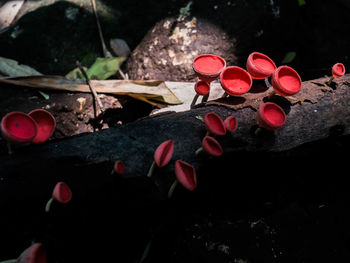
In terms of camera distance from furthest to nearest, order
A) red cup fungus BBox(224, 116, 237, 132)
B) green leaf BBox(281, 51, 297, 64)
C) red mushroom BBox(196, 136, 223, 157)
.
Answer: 1. green leaf BBox(281, 51, 297, 64)
2. red cup fungus BBox(224, 116, 237, 132)
3. red mushroom BBox(196, 136, 223, 157)

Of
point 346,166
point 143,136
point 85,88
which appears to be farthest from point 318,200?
point 85,88

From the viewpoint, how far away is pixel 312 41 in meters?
4.40

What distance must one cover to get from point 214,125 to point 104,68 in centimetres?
225

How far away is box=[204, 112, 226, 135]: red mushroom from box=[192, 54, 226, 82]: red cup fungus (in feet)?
1.61

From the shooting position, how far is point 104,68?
362cm

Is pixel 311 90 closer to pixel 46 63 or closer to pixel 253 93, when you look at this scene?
pixel 253 93

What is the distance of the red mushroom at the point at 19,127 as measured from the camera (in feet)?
5.55

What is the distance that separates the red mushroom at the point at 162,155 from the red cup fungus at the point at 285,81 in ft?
3.38

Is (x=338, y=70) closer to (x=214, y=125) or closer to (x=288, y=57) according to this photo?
(x=214, y=125)

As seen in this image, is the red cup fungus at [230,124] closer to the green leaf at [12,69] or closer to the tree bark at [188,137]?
the tree bark at [188,137]

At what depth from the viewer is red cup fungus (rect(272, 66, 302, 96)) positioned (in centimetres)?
214

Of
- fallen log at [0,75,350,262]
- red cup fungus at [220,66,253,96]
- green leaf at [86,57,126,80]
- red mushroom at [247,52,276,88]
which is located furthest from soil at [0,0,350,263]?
red mushroom at [247,52,276,88]

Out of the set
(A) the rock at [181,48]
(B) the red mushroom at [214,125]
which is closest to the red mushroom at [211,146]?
(B) the red mushroom at [214,125]

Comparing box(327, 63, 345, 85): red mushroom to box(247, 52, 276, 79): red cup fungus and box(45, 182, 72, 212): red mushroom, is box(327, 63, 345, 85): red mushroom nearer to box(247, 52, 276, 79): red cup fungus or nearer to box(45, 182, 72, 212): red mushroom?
box(247, 52, 276, 79): red cup fungus
